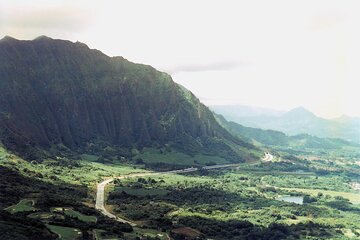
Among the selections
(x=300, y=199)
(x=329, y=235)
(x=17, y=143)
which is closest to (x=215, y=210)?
(x=329, y=235)

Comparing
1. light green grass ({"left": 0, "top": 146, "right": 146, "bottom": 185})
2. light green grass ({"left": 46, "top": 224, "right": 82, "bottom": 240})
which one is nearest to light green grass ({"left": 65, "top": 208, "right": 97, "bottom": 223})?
light green grass ({"left": 46, "top": 224, "right": 82, "bottom": 240})

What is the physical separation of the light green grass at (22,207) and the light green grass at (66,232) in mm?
11556

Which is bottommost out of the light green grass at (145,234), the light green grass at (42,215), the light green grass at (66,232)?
the light green grass at (145,234)

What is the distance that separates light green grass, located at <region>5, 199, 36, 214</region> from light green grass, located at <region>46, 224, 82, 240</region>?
1156cm

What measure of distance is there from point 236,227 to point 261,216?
1799cm

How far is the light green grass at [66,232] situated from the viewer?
87.3 m

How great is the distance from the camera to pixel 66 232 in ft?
296

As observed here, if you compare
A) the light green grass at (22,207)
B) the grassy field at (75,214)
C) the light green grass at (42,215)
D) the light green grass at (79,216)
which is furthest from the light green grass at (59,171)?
the light green grass at (42,215)

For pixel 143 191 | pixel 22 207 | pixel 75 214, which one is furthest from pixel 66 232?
pixel 143 191

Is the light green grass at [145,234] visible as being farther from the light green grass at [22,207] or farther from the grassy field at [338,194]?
the grassy field at [338,194]

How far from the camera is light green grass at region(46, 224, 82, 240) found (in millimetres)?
87294

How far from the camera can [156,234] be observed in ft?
333

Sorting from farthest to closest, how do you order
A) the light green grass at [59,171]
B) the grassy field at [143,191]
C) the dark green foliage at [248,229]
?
the light green grass at [59,171]
the grassy field at [143,191]
the dark green foliage at [248,229]

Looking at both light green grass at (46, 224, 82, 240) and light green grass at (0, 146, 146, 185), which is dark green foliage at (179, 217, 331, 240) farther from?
light green grass at (0, 146, 146, 185)
